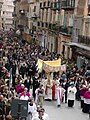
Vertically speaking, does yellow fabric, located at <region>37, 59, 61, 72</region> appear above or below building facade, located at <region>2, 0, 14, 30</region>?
above

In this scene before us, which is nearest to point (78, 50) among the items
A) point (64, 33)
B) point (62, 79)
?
point (64, 33)

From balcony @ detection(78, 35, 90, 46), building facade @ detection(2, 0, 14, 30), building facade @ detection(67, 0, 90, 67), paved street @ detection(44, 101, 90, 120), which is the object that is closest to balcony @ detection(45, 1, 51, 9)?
building facade @ detection(67, 0, 90, 67)

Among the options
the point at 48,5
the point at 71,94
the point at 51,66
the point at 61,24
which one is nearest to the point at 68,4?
the point at 61,24

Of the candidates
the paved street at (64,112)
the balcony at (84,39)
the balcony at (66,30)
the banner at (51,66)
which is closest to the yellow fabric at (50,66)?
the banner at (51,66)

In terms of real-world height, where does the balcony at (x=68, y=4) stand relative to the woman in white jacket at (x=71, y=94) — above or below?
above

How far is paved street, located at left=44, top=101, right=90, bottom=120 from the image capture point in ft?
68.1

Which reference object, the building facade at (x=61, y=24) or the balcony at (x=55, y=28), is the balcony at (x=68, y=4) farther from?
the balcony at (x=55, y=28)

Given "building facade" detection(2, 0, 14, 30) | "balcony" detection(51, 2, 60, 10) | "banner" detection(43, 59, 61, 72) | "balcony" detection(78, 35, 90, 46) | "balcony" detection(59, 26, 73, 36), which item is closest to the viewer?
"banner" detection(43, 59, 61, 72)

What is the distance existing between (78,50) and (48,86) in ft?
60.1

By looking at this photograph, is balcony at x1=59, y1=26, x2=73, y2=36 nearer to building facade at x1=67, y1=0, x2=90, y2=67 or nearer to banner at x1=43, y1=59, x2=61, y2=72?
building facade at x1=67, y1=0, x2=90, y2=67

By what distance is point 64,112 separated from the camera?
21.8 metres

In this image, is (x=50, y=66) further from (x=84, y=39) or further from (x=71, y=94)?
(x=84, y=39)

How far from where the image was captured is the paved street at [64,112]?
2077 cm

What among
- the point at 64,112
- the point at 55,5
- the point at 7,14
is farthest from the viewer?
the point at 7,14
